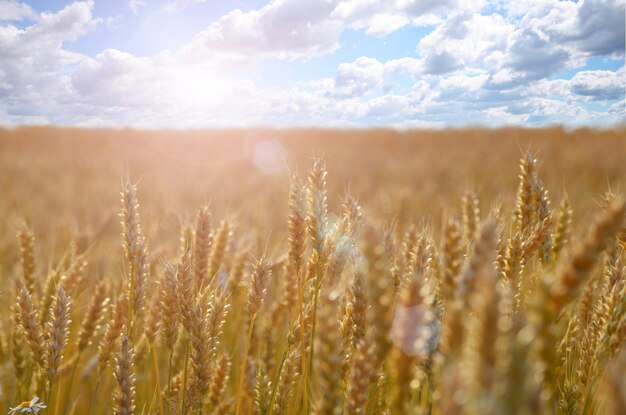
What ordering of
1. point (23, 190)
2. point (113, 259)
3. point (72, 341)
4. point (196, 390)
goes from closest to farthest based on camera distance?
point (196, 390) → point (72, 341) → point (113, 259) → point (23, 190)

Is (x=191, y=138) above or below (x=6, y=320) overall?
above

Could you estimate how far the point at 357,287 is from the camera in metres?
1.33

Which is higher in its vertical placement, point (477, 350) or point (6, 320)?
point (477, 350)

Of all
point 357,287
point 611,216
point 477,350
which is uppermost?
point 611,216

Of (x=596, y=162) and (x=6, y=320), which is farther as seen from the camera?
(x=596, y=162)

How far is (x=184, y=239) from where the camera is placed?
2271mm

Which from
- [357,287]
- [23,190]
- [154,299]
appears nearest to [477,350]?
[357,287]

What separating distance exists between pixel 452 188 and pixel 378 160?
19.1ft

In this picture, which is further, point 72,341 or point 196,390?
point 72,341

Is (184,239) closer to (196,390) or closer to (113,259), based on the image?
(196,390)

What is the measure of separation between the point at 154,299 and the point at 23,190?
11449 mm

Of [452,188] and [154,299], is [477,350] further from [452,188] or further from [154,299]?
[452,188]

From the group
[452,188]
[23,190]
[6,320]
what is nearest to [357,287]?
[6,320]

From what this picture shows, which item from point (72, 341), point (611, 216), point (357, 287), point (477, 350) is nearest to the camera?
point (477, 350)
